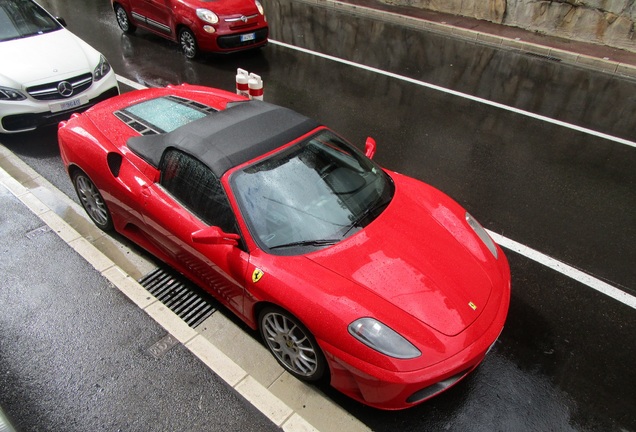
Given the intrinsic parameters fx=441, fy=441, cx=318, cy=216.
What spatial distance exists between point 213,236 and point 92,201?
2.17 meters

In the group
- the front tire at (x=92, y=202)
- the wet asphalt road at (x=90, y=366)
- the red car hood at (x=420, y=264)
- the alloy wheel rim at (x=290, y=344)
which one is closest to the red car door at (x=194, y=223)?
the alloy wheel rim at (x=290, y=344)

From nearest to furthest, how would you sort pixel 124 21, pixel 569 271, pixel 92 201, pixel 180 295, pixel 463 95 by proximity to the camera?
pixel 180 295, pixel 569 271, pixel 92 201, pixel 463 95, pixel 124 21

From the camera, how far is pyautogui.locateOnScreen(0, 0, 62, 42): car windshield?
6.46m

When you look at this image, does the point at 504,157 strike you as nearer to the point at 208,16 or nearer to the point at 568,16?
the point at 208,16

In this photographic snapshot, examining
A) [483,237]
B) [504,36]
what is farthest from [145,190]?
[504,36]

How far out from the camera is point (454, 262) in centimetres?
321

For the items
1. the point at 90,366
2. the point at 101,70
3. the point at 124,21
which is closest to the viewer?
the point at 90,366

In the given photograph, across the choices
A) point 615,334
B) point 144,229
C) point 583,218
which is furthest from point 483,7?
point 144,229

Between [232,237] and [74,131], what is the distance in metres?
2.39

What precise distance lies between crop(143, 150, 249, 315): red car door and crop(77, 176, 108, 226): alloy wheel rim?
863 millimetres

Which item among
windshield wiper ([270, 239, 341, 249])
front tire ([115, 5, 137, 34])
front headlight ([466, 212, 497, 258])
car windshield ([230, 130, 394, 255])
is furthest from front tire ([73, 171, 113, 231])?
front tire ([115, 5, 137, 34])

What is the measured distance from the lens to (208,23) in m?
8.61

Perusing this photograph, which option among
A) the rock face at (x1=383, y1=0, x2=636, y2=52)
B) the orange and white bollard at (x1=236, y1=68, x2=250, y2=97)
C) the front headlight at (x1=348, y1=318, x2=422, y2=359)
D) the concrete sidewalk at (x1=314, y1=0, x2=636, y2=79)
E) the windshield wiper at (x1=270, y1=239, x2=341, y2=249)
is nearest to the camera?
the front headlight at (x1=348, y1=318, x2=422, y2=359)

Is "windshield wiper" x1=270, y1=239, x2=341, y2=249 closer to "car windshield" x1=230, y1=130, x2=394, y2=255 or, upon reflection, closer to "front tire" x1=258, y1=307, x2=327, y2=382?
"car windshield" x1=230, y1=130, x2=394, y2=255
